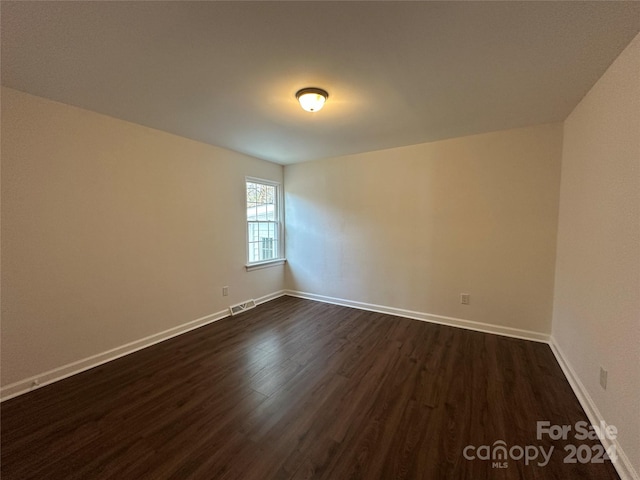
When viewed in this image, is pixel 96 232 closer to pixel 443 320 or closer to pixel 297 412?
pixel 297 412

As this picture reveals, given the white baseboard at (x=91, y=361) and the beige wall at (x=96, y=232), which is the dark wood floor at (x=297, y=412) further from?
the beige wall at (x=96, y=232)

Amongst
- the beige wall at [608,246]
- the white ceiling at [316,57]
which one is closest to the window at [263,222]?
the white ceiling at [316,57]

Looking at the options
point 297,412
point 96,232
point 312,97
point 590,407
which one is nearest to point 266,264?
point 96,232

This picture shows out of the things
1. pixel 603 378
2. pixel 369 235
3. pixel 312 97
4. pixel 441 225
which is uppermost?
pixel 312 97

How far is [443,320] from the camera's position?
11.0 ft

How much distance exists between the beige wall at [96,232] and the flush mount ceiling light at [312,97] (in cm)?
186

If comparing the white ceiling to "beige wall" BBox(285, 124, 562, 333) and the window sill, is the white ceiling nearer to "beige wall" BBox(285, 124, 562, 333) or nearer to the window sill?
"beige wall" BBox(285, 124, 562, 333)

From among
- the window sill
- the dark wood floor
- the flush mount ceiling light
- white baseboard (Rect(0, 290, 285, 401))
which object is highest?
the flush mount ceiling light

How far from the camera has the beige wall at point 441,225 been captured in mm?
2801

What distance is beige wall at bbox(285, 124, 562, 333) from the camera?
2801 millimetres

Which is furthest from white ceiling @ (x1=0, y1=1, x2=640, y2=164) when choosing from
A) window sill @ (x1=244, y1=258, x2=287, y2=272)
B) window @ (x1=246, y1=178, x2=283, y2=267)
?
window sill @ (x1=244, y1=258, x2=287, y2=272)

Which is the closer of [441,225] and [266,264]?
[441,225]

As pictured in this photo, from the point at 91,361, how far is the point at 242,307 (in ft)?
5.88

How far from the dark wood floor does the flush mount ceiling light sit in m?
2.33
